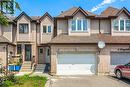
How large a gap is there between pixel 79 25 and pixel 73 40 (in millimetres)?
2586

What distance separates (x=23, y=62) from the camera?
116 ft

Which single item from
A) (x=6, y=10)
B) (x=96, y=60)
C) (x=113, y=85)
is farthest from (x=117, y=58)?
(x=6, y=10)

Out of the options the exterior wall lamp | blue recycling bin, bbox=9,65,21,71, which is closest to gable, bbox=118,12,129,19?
the exterior wall lamp

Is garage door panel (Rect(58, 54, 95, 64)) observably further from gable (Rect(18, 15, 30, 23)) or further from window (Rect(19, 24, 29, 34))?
gable (Rect(18, 15, 30, 23))

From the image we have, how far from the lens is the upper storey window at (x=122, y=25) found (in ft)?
103

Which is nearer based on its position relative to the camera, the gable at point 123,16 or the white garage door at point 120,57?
the white garage door at point 120,57

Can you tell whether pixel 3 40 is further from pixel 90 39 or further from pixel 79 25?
pixel 90 39

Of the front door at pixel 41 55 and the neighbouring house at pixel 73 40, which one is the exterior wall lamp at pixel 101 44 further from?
the front door at pixel 41 55

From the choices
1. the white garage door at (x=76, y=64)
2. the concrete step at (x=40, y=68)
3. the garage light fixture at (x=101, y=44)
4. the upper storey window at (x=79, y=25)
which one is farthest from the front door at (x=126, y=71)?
→ the concrete step at (x=40, y=68)

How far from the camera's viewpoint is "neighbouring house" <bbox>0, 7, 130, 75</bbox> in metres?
29.0

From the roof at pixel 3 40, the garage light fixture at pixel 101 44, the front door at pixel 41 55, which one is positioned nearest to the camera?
the garage light fixture at pixel 101 44

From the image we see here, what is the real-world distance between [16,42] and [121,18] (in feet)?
44.9

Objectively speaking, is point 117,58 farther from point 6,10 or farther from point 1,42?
point 6,10

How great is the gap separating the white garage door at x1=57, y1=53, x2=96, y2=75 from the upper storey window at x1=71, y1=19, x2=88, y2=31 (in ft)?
11.3
